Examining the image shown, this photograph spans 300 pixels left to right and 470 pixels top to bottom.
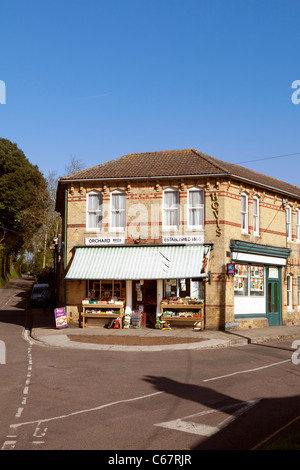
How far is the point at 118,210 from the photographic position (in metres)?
24.6

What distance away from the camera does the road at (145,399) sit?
7.16 meters

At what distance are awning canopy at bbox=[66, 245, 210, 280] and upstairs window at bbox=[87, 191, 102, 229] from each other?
1.24m

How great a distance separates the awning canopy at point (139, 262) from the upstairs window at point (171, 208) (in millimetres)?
1215

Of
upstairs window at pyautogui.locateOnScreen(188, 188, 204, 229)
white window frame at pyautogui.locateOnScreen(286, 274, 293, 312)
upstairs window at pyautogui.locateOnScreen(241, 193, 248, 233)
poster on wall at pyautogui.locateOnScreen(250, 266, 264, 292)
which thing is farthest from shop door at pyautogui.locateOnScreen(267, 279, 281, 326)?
upstairs window at pyautogui.locateOnScreen(188, 188, 204, 229)

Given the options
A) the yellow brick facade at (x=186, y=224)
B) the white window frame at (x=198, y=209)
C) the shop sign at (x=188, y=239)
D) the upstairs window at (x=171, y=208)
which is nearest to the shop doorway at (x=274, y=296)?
the yellow brick facade at (x=186, y=224)

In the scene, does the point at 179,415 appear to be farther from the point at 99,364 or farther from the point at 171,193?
the point at 171,193

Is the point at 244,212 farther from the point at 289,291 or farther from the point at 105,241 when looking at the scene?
the point at 105,241

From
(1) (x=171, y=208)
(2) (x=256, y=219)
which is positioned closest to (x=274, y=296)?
(2) (x=256, y=219)

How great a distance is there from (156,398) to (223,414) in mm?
1754

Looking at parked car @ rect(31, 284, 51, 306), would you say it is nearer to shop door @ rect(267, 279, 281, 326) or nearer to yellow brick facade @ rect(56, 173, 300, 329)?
yellow brick facade @ rect(56, 173, 300, 329)

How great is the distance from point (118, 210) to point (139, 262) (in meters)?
3.00

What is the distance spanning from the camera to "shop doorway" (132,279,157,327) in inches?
936

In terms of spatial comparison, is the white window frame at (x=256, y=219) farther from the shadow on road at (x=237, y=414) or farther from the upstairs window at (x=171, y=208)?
the shadow on road at (x=237, y=414)
